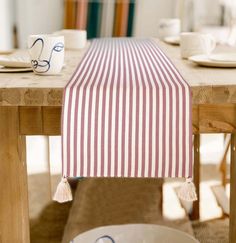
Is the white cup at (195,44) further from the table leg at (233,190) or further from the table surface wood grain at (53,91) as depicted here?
the table surface wood grain at (53,91)

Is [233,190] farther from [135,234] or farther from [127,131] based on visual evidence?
[127,131]

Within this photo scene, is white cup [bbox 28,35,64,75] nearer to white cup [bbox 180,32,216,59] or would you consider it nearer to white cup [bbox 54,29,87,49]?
white cup [bbox 180,32,216,59]

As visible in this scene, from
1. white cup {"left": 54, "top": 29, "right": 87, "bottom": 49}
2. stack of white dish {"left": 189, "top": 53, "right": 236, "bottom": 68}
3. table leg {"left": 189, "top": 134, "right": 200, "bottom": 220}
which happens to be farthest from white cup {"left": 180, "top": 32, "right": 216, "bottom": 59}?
white cup {"left": 54, "top": 29, "right": 87, "bottom": 49}

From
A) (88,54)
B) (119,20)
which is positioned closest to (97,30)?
(119,20)

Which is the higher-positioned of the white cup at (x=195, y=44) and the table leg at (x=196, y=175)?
the white cup at (x=195, y=44)

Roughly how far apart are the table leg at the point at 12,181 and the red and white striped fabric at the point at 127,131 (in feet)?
0.62

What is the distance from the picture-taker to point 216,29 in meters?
4.05

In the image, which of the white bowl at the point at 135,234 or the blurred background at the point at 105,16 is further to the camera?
the blurred background at the point at 105,16

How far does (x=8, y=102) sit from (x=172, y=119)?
13.4 inches

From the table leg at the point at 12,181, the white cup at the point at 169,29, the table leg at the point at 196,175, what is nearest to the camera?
the table leg at the point at 12,181

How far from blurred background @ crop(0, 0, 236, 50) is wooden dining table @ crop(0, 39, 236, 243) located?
335 cm

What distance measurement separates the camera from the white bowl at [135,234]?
4.74 feet

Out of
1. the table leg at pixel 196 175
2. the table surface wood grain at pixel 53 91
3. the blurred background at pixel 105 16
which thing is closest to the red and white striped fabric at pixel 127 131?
the table surface wood grain at pixel 53 91

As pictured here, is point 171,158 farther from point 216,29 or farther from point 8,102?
point 216,29
